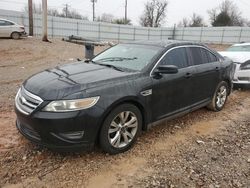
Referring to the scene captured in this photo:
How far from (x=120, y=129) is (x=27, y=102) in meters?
1.29

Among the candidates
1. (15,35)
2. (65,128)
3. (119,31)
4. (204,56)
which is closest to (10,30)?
(15,35)

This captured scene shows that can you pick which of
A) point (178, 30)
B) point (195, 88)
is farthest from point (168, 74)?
point (178, 30)

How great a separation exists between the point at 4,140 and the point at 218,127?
12.4 feet

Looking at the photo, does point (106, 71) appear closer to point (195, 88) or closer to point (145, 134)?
point (145, 134)

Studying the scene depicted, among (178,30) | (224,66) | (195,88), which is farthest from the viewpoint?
(178,30)

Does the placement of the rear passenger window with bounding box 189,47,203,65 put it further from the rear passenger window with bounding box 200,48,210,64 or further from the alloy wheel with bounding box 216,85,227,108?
the alloy wheel with bounding box 216,85,227,108

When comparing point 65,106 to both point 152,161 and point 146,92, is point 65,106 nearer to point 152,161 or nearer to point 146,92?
point 146,92

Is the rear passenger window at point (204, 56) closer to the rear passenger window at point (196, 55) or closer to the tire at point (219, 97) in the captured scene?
the rear passenger window at point (196, 55)

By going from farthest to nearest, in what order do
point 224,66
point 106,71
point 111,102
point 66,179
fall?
point 224,66, point 106,71, point 111,102, point 66,179

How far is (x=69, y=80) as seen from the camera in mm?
3475

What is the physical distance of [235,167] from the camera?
3572mm

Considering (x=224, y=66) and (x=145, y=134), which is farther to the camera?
(x=224, y=66)

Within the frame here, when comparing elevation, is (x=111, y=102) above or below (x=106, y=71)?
below

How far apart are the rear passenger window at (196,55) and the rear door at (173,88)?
0.23m
